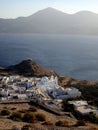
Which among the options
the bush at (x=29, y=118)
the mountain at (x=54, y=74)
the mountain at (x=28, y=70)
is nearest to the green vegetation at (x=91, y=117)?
the bush at (x=29, y=118)

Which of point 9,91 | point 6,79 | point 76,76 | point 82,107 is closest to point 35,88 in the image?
point 9,91

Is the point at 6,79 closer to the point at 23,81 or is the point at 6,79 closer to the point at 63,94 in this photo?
the point at 23,81

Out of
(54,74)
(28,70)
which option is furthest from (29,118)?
(28,70)

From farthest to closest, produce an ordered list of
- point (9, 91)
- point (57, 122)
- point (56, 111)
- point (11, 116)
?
point (9, 91)
point (56, 111)
point (11, 116)
point (57, 122)

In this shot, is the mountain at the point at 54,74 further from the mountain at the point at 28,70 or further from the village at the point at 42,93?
the village at the point at 42,93

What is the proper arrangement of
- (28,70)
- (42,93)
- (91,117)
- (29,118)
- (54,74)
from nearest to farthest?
1. (29,118)
2. (91,117)
3. (42,93)
4. (54,74)
5. (28,70)

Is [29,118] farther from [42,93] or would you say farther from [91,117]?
[42,93]

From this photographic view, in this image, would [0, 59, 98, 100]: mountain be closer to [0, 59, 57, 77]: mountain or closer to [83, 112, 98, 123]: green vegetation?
[0, 59, 57, 77]: mountain

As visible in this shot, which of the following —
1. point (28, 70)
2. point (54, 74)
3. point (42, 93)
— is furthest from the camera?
point (28, 70)
